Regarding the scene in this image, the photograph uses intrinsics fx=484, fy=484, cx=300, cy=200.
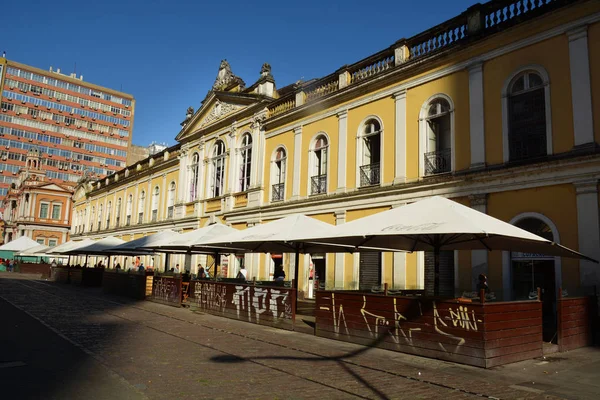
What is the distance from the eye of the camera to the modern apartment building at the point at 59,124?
8981cm

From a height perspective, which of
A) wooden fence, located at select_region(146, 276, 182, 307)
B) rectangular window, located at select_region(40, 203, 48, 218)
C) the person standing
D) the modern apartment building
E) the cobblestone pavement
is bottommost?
the cobblestone pavement

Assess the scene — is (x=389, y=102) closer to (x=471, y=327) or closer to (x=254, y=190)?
(x=254, y=190)

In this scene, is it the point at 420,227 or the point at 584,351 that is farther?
the point at 584,351

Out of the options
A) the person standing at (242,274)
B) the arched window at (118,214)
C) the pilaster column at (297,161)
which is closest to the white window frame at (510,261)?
the person standing at (242,274)

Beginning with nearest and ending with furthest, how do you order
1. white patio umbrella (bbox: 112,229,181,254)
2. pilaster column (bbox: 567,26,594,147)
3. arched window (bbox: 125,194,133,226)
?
pilaster column (bbox: 567,26,594,147), white patio umbrella (bbox: 112,229,181,254), arched window (bbox: 125,194,133,226)

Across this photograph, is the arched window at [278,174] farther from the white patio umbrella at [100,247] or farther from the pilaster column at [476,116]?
the pilaster column at [476,116]

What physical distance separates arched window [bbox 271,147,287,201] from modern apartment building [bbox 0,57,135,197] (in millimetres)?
71452

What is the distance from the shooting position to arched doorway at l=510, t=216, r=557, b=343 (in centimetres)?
1320

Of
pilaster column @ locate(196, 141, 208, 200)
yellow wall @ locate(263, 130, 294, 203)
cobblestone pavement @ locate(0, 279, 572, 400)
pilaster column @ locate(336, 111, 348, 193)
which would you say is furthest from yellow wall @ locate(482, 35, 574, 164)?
pilaster column @ locate(196, 141, 208, 200)

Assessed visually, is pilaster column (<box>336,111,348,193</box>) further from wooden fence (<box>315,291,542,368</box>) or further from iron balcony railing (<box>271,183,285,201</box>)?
wooden fence (<box>315,291,542,368</box>)

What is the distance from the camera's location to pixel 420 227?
29.9 feet

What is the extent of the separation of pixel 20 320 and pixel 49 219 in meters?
66.3

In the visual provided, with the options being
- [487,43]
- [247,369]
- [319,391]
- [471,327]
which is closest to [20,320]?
[247,369]

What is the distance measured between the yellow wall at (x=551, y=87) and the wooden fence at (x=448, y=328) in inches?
244
